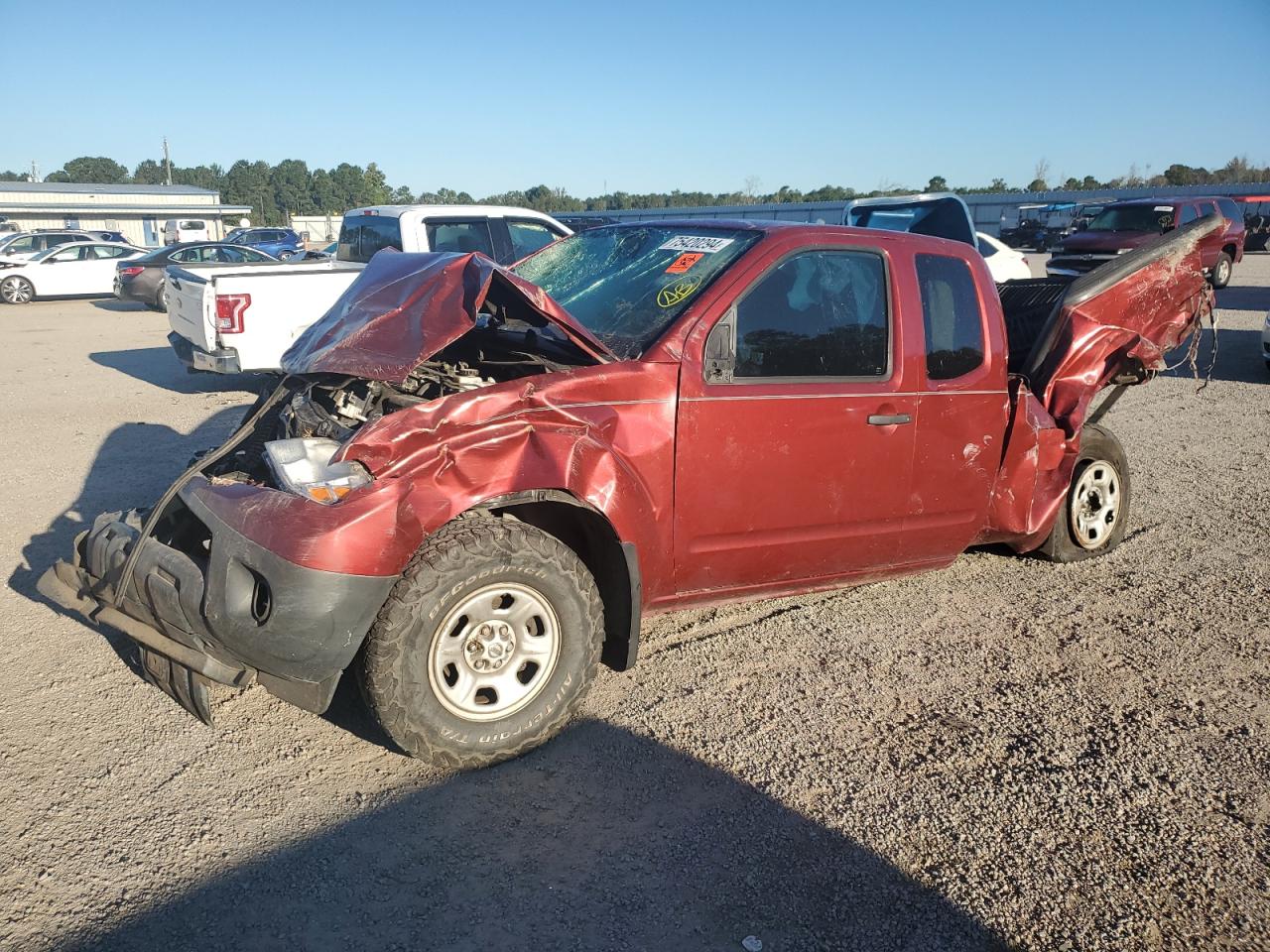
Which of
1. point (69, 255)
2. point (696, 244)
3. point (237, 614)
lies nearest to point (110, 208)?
point (69, 255)

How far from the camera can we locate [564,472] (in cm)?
347

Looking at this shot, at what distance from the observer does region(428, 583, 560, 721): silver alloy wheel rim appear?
3350 millimetres

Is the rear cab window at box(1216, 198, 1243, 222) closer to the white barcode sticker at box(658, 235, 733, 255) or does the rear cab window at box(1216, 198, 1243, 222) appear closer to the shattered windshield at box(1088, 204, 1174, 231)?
the shattered windshield at box(1088, 204, 1174, 231)

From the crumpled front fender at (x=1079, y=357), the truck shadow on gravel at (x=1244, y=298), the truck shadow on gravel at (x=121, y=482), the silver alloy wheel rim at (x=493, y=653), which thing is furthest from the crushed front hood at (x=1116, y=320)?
the truck shadow on gravel at (x=1244, y=298)

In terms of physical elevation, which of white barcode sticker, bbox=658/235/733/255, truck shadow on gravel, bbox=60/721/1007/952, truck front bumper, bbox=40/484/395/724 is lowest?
truck shadow on gravel, bbox=60/721/1007/952

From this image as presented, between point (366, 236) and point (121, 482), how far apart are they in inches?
204

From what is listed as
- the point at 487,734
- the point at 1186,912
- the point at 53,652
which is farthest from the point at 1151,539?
the point at 53,652

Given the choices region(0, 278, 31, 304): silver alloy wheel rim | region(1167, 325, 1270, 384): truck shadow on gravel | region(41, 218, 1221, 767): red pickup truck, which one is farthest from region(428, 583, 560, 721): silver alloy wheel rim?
region(0, 278, 31, 304): silver alloy wheel rim

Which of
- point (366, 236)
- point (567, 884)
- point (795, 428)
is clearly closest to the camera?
point (567, 884)

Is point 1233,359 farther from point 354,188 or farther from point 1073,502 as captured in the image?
point 354,188

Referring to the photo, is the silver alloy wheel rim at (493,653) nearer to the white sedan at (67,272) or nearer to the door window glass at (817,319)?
the door window glass at (817,319)

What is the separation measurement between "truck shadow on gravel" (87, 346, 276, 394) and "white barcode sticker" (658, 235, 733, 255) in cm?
640

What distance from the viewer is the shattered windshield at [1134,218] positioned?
856 inches

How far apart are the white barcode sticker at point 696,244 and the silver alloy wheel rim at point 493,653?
1.78 m
